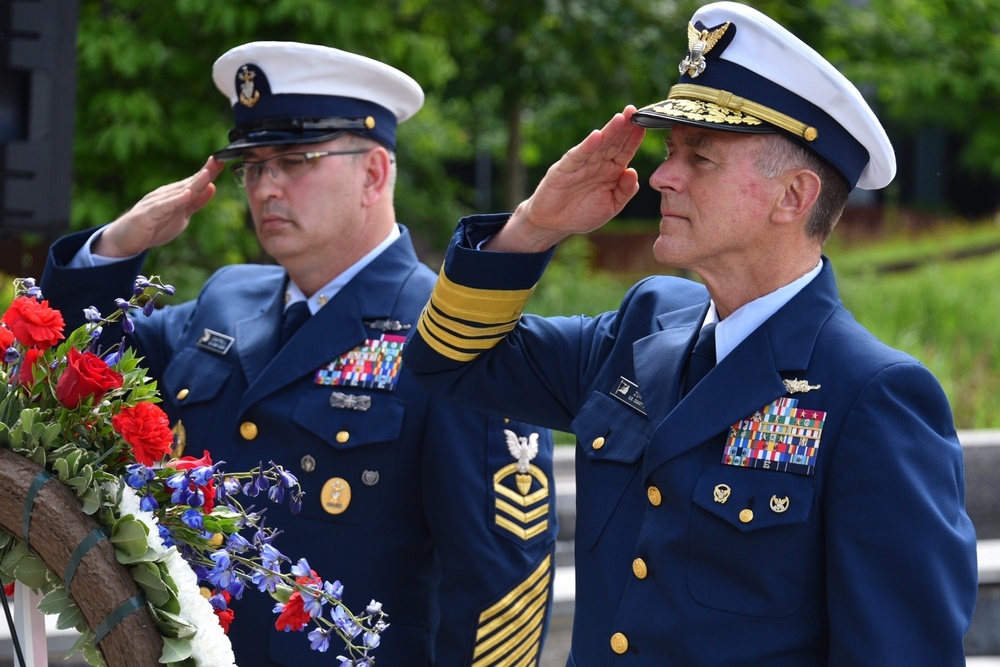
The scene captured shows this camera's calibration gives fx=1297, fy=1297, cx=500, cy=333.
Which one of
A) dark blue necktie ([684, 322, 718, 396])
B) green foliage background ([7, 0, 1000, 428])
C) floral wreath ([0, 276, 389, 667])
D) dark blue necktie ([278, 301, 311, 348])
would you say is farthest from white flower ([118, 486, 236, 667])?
green foliage background ([7, 0, 1000, 428])

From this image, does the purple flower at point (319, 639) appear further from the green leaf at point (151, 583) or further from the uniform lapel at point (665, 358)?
the uniform lapel at point (665, 358)

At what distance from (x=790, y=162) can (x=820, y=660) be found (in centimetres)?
80

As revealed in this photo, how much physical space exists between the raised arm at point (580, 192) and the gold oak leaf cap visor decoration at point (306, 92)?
0.90 metres

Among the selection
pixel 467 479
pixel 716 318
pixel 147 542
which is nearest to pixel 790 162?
pixel 716 318

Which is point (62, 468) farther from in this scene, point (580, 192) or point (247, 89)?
point (247, 89)

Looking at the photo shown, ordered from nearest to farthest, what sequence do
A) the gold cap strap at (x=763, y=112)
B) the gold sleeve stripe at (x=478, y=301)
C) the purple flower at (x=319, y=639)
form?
1. the purple flower at (x=319, y=639)
2. the gold cap strap at (x=763, y=112)
3. the gold sleeve stripe at (x=478, y=301)

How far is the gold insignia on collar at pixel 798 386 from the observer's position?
6.77 feet

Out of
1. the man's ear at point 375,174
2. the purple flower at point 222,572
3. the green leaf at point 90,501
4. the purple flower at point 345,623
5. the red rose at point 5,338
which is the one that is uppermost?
the man's ear at point 375,174

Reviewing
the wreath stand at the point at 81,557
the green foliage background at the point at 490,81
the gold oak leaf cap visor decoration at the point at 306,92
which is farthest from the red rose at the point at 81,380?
the green foliage background at the point at 490,81

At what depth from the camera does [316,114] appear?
10.3 ft

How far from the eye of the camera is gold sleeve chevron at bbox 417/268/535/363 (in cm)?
236

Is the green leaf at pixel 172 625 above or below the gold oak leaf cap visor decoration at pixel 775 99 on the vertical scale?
below

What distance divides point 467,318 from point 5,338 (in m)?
0.79

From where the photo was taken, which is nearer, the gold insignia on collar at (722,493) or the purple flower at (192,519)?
the purple flower at (192,519)
